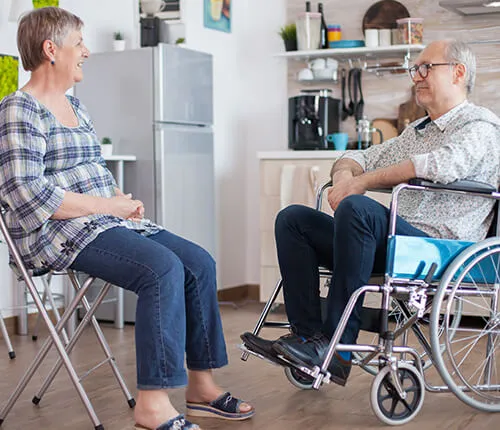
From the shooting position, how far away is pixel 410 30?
4934mm

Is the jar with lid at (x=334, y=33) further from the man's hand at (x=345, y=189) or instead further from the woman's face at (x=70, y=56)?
the woman's face at (x=70, y=56)

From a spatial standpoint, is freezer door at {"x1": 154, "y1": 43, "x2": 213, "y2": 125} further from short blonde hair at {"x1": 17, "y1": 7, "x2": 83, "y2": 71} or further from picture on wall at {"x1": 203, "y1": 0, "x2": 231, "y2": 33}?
short blonde hair at {"x1": 17, "y1": 7, "x2": 83, "y2": 71}

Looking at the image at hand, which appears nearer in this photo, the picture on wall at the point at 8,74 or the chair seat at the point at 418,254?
the chair seat at the point at 418,254

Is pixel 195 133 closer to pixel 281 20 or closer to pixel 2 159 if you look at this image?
pixel 281 20

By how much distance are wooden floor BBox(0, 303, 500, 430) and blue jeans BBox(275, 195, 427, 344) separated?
0.26 m

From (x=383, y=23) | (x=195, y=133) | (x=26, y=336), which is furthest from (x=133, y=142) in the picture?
(x=383, y=23)

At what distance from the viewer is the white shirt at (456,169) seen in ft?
8.70

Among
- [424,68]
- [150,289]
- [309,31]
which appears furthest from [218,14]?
[150,289]

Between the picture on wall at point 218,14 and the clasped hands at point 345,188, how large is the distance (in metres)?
2.60

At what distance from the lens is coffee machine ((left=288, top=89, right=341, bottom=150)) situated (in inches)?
200

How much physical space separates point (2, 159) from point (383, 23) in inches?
127

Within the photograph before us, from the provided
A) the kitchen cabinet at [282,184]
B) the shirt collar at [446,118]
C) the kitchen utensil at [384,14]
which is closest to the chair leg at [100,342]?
the shirt collar at [446,118]

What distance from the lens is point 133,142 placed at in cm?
461

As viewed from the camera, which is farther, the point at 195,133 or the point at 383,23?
the point at 383,23
